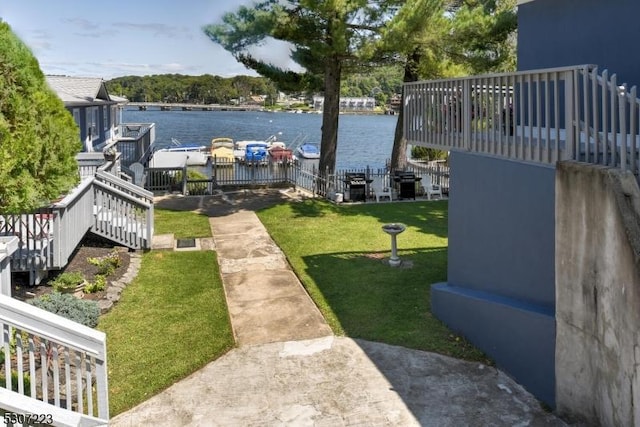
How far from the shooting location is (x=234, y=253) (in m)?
11.5

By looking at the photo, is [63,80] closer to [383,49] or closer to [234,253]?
[383,49]

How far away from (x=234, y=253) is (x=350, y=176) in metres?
8.21

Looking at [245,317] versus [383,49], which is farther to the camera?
[383,49]

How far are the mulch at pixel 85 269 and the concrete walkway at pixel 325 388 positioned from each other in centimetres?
322

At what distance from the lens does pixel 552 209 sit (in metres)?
5.51

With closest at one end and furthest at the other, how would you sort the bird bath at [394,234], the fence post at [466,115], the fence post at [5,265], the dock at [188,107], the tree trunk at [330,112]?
1. the fence post at [5,265]
2. the fence post at [466,115]
3. the bird bath at [394,234]
4. the tree trunk at [330,112]
5. the dock at [188,107]

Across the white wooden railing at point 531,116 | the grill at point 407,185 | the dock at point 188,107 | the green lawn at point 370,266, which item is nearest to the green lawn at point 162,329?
the green lawn at point 370,266

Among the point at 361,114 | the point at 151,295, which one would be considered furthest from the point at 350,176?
the point at 361,114

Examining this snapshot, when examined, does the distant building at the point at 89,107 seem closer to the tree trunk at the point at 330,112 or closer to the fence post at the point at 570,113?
the tree trunk at the point at 330,112

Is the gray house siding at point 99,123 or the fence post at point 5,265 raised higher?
the gray house siding at point 99,123

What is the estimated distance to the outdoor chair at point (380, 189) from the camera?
18.6m

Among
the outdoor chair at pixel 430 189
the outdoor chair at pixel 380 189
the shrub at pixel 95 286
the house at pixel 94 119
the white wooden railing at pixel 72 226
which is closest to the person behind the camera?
the white wooden railing at pixel 72 226

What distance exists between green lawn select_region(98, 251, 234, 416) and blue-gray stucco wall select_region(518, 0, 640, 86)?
6.15 m

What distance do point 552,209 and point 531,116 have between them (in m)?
1.03
